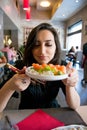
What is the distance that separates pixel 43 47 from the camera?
1.10 metres

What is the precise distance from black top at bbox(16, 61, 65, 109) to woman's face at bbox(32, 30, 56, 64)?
0.19 metres

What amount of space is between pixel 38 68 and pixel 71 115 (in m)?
0.31

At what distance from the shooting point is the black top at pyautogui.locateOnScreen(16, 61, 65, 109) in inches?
48.1

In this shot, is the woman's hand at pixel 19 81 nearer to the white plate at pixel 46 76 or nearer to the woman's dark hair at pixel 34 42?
the white plate at pixel 46 76

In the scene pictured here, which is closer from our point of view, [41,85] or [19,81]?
[19,81]

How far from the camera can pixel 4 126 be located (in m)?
0.71

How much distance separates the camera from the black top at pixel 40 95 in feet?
4.01

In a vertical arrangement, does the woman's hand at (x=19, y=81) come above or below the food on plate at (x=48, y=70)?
below

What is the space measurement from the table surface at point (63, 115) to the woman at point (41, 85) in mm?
53

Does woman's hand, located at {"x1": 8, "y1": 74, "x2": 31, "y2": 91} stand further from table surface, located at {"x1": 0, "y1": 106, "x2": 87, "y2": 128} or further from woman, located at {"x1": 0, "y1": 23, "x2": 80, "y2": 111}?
table surface, located at {"x1": 0, "y1": 106, "x2": 87, "y2": 128}

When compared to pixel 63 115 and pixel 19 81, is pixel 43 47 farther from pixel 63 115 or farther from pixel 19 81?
pixel 63 115

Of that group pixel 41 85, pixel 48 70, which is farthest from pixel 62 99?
pixel 48 70

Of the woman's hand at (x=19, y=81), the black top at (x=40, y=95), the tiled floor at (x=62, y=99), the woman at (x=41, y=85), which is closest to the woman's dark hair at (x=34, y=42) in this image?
the woman at (x=41, y=85)

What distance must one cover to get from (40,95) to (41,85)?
69mm
